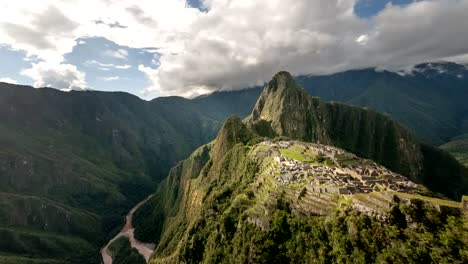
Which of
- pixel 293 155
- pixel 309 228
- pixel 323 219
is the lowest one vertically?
pixel 309 228

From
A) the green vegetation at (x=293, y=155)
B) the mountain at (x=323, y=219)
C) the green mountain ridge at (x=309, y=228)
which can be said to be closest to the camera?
the green mountain ridge at (x=309, y=228)

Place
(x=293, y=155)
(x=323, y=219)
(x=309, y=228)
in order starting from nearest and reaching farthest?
(x=323, y=219) → (x=309, y=228) → (x=293, y=155)

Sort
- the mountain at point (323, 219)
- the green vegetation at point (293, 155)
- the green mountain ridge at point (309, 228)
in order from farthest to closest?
1. the green vegetation at point (293, 155)
2. the mountain at point (323, 219)
3. the green mountain ridge at point (309, 228)

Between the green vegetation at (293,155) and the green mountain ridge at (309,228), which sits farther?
the green vegetation at (293,155)

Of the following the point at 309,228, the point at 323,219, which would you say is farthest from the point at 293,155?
the point at 323,219

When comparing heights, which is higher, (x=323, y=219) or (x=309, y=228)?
(x=323, y=219)

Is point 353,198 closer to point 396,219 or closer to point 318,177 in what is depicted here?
point 396,219

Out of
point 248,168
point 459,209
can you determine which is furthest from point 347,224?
point 248,168

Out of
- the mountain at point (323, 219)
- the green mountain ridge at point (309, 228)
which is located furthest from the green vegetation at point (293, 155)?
the green mountain ridge at point (309, 228)

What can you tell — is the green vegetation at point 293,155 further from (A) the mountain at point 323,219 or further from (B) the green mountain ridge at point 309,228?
(B) the green mountain ridge at point 309,228

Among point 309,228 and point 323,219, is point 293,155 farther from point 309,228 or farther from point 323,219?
point 323,219

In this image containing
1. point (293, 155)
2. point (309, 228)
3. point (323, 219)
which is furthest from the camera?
point (293, 155)
